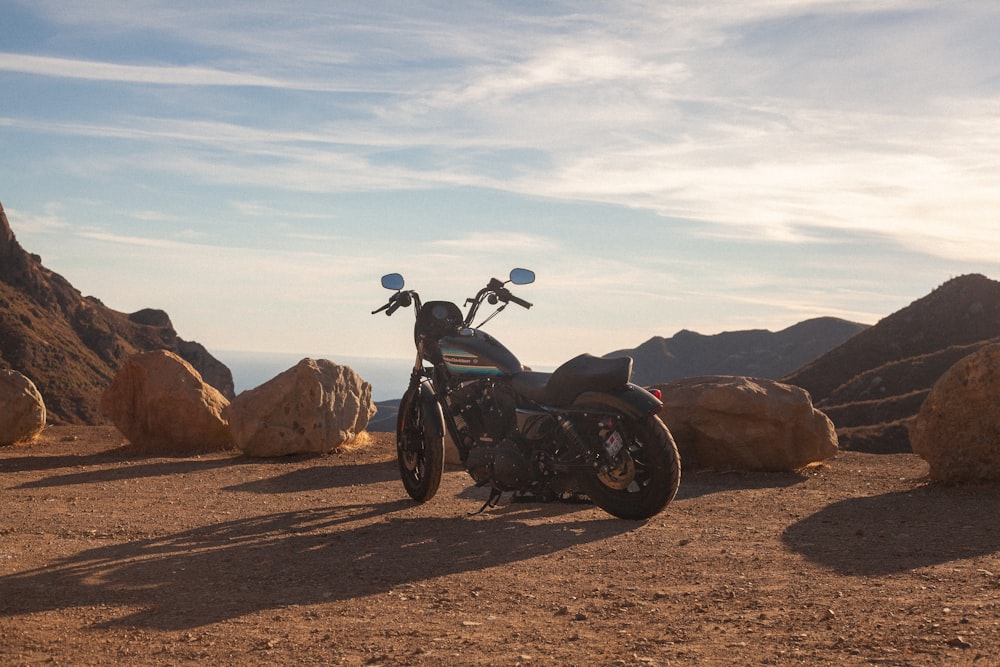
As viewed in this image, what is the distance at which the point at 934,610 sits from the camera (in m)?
5.77

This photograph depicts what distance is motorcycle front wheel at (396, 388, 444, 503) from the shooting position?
387 inches

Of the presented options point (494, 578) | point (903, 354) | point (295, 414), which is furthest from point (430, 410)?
point (903, 354)

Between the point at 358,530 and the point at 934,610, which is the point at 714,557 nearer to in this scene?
the point at 934,610

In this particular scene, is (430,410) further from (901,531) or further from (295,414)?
→ (295,414)

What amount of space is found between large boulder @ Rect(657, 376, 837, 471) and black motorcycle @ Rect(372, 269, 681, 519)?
3394 millimetres

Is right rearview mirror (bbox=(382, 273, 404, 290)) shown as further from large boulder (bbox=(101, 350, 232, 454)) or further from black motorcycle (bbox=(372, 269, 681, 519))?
large boulder (bbox=(101, 350, 232, 454))

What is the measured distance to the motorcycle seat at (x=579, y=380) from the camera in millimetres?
8625

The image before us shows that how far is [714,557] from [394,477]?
631 centimetres

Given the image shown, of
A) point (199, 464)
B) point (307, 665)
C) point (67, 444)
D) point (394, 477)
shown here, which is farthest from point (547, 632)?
point (67, 444)

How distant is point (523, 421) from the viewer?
9.07m

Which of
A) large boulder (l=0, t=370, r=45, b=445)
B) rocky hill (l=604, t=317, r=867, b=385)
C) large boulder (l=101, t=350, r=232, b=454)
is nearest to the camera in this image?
large boulder (l=101, t=350, r=232, b=454)

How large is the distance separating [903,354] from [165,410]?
47601 millimetres

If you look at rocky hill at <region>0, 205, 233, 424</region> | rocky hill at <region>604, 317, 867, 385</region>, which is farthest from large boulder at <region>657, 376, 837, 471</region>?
rocky hill at <region>604, 317, 867, 385</region>

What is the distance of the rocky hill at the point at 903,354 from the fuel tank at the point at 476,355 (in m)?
34.7
